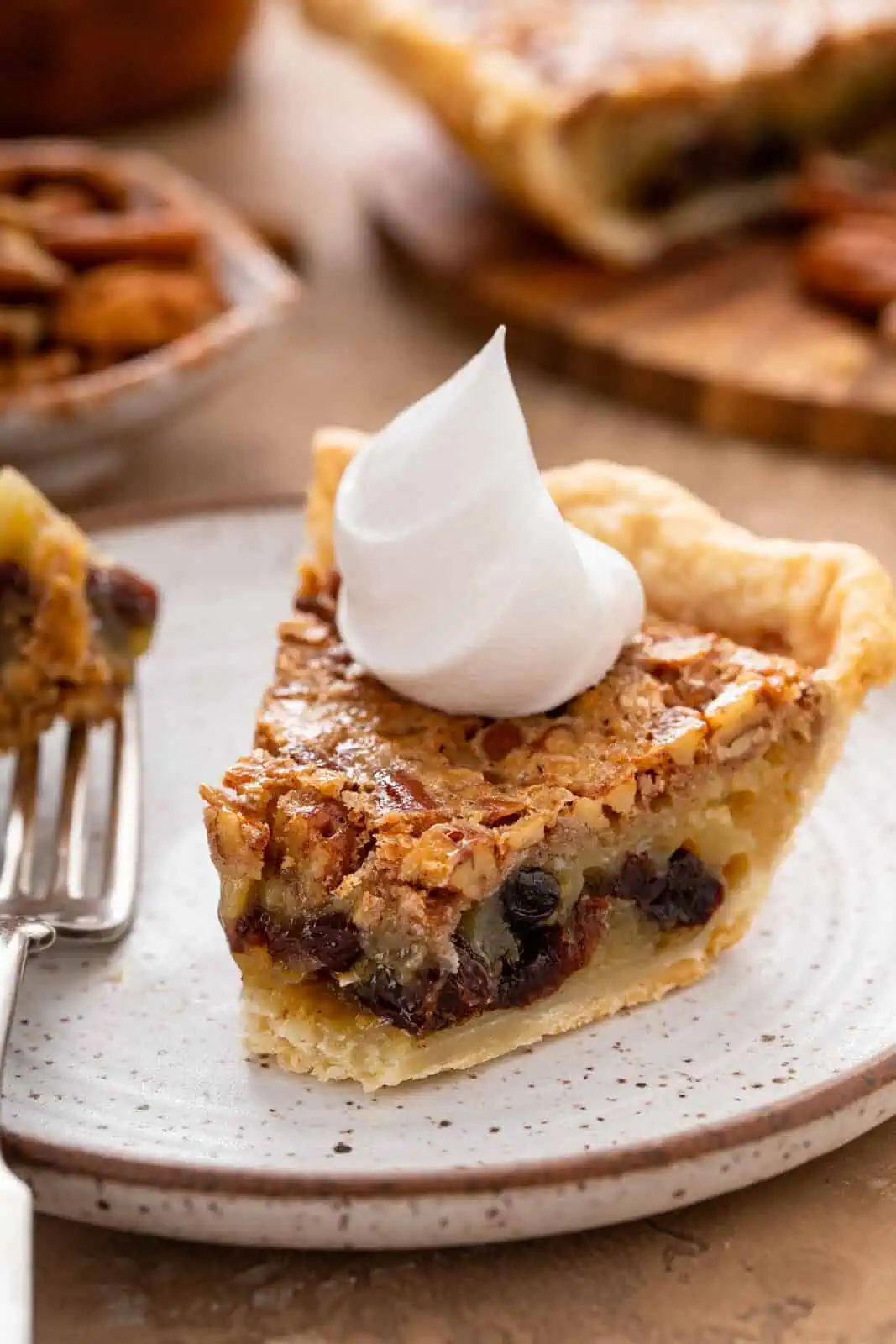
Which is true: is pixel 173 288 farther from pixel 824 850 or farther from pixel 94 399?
pixel 824 850

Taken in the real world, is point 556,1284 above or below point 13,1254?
below

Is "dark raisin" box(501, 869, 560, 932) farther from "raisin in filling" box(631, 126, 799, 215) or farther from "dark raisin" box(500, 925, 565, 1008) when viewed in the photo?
"raisin in filling" box(631, 126, 799, 215)

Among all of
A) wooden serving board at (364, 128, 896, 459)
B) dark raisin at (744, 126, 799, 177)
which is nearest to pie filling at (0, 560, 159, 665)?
wooden serving board at (364, 128, 896, 459)

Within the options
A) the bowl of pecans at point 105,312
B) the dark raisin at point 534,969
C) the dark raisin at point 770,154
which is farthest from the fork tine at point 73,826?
the dark raisin at point 770,154

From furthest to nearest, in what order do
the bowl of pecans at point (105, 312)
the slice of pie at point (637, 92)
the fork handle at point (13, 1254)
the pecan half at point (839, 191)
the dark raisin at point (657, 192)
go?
the dark raisin at point (657, 192)
the pecan half at point (839, 191)
the slice of pie at point (637, 92)
the bowl of pecans at point (105, 312)
the fork handle at point (13, 1254)

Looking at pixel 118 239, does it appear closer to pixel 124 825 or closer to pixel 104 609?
pixel 104 609

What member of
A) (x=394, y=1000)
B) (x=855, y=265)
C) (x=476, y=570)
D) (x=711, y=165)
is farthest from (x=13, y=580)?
(x=711, y=165)

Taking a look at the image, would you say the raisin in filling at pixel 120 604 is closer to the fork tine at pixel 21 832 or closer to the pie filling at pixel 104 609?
the pie filling at pixel 104 609
